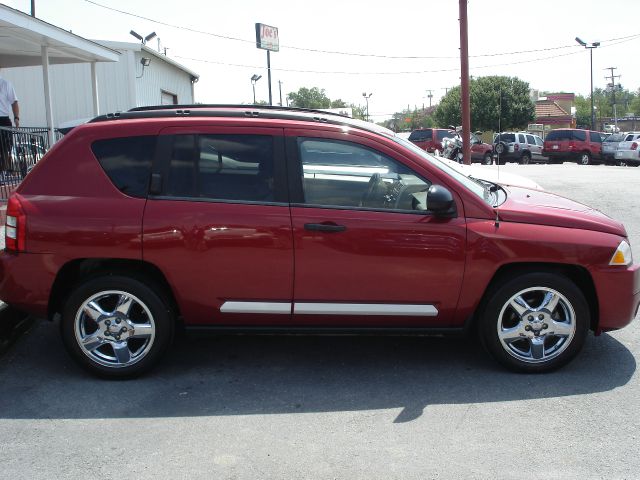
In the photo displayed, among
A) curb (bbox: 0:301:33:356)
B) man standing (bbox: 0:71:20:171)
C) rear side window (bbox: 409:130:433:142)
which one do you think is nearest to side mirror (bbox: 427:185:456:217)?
curb (bbox: 0:301:33:356)

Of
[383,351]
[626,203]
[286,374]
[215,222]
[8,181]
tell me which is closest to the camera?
[215,222]

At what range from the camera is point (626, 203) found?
12.1 m

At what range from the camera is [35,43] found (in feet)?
39.3

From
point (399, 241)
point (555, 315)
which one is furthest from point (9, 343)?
point (555, 315)

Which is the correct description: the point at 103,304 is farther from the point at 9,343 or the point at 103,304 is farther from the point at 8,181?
the point at 8,181

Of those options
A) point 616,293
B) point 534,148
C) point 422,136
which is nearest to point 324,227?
point 616,293

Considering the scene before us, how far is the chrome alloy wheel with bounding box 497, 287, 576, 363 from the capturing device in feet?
14.7

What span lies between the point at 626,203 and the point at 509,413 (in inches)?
373

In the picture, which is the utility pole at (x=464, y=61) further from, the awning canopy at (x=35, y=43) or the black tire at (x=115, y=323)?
the black tire at (x=115, y=323)

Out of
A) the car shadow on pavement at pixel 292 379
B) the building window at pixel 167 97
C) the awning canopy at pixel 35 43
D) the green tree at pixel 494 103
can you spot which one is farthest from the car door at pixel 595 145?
the car shadow on pavement at pixel 292 379

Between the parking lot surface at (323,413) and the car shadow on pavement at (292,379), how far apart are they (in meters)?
0.01

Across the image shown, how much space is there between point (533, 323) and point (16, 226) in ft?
11.9

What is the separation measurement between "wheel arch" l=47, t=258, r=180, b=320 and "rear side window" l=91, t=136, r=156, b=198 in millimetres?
506

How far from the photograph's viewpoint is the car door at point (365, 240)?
4.37 metres
